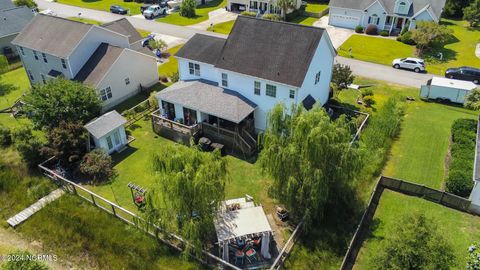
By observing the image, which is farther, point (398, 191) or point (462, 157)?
point (462, 157)

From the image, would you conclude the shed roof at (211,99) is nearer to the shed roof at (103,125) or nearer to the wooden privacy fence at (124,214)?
the shed roof at (103,125)

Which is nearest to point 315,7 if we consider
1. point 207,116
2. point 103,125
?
point 207,116

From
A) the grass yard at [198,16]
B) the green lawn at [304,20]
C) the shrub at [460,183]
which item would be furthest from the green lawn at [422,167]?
the grass yard at [198,16]

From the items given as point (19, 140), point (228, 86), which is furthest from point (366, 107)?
point (19, 140)

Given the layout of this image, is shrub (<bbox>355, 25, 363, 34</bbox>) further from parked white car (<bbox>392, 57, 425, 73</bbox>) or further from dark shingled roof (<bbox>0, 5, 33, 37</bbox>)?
dark shingled roof (<bbox>0, 5, 33, 37</bbox>)

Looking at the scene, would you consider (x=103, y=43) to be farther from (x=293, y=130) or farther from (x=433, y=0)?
(x=433, y=0)

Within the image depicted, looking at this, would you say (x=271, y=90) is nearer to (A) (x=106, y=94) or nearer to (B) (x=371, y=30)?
(A) (x=106, y=94)
